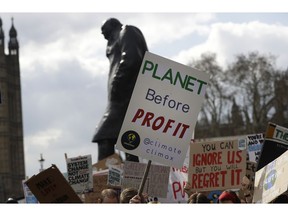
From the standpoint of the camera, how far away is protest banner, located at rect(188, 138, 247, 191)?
10.4m

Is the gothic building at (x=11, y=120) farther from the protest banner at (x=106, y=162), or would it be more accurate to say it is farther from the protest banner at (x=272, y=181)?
the protest banner at (x=272, y=181)

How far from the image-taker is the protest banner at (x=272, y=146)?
9.16 metres

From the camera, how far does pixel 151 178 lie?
39.6 feet

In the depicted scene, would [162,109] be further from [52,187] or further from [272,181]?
[52,187]

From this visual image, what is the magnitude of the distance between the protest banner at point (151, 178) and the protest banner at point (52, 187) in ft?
13.2

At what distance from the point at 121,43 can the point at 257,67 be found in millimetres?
47050

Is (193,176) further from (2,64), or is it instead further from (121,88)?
(2,64)

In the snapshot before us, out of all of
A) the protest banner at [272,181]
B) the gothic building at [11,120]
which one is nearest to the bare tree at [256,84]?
the gothic building at [11,120]

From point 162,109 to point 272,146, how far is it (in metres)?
0.83

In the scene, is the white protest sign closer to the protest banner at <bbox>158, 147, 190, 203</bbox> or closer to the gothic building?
the protest banner at <bbox>158, 147, 190, 203</bbox>

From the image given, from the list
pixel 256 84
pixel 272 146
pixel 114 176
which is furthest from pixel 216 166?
pixel 256 84

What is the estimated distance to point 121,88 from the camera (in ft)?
71.7

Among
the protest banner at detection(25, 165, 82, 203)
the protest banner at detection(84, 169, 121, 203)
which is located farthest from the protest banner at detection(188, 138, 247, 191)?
the protest banner at detection(84, 169, 121, 203)
